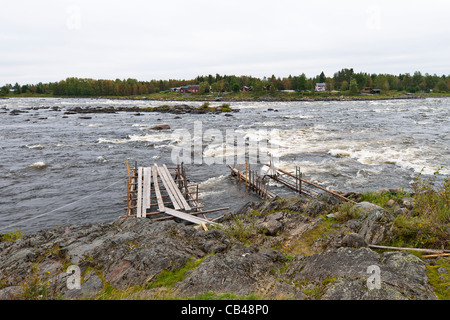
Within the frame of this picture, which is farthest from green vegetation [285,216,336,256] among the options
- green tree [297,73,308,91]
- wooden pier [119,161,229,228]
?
green tree [297,73,308,91]

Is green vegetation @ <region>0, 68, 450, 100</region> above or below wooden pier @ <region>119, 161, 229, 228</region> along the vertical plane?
above

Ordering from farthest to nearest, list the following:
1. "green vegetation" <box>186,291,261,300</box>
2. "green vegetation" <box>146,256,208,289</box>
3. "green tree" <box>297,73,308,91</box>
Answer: "green tree" <box>297,73,308,91</box> → "green vegetation" <box>146,256,208,289</box> → "green vegetation" <box>186,291,261,300</box>

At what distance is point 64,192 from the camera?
64.1ft

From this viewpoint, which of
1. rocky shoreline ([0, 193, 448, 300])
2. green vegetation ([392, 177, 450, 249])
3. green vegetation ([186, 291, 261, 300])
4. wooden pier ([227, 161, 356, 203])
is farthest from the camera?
wooden pier ([227, 161, 356, 203])

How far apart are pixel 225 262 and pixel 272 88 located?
13867 cm

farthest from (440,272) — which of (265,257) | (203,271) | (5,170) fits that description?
(5,170)

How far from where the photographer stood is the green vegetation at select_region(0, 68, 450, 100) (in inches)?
5497

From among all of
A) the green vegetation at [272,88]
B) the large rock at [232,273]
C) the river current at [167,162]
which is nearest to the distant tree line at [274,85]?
the green vegetation at [272,88]

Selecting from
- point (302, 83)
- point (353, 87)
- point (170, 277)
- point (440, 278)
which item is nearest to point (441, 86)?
point (353, 87)

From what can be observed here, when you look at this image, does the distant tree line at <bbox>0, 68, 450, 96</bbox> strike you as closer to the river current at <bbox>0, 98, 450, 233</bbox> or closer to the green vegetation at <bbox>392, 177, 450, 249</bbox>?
the river current at <bbox>0, 98, 450, 233</bbox>

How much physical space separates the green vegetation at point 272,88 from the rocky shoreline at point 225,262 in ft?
414

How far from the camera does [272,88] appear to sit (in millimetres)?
138875

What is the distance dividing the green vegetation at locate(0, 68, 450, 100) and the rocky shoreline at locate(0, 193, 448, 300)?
414 feet
